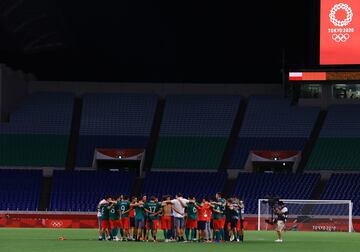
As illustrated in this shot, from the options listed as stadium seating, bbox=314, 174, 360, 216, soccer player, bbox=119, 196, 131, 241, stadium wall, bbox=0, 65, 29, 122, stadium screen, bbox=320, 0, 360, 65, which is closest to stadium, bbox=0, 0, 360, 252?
stadium seating, bbox=314, 174, 360, 216

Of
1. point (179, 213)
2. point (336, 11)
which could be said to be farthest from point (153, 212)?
point (336, 11)

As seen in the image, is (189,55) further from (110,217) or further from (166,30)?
(110,217)

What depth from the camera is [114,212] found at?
4606 centimetres

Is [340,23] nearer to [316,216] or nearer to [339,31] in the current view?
[339,31]

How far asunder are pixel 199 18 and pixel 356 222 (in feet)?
75.3

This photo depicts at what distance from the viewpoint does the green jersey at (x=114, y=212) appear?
45.8 m

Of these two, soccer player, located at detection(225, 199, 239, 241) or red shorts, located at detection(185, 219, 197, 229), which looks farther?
soccer player, located at detection(225, 199, 239, 241)

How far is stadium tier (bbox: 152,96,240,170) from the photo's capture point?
Result: 75.8 meters

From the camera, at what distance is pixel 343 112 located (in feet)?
258

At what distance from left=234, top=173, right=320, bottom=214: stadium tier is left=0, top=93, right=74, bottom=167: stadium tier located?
1468 centimetres

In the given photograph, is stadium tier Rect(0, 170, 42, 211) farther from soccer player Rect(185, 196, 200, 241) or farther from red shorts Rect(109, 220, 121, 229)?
soccer player Rect(185, 196, 200, 241)

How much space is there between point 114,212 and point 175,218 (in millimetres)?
3368

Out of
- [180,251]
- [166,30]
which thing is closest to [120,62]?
[166,30]

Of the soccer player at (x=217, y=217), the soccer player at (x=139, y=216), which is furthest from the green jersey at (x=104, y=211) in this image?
the soccer player at (x=217, y=217)
